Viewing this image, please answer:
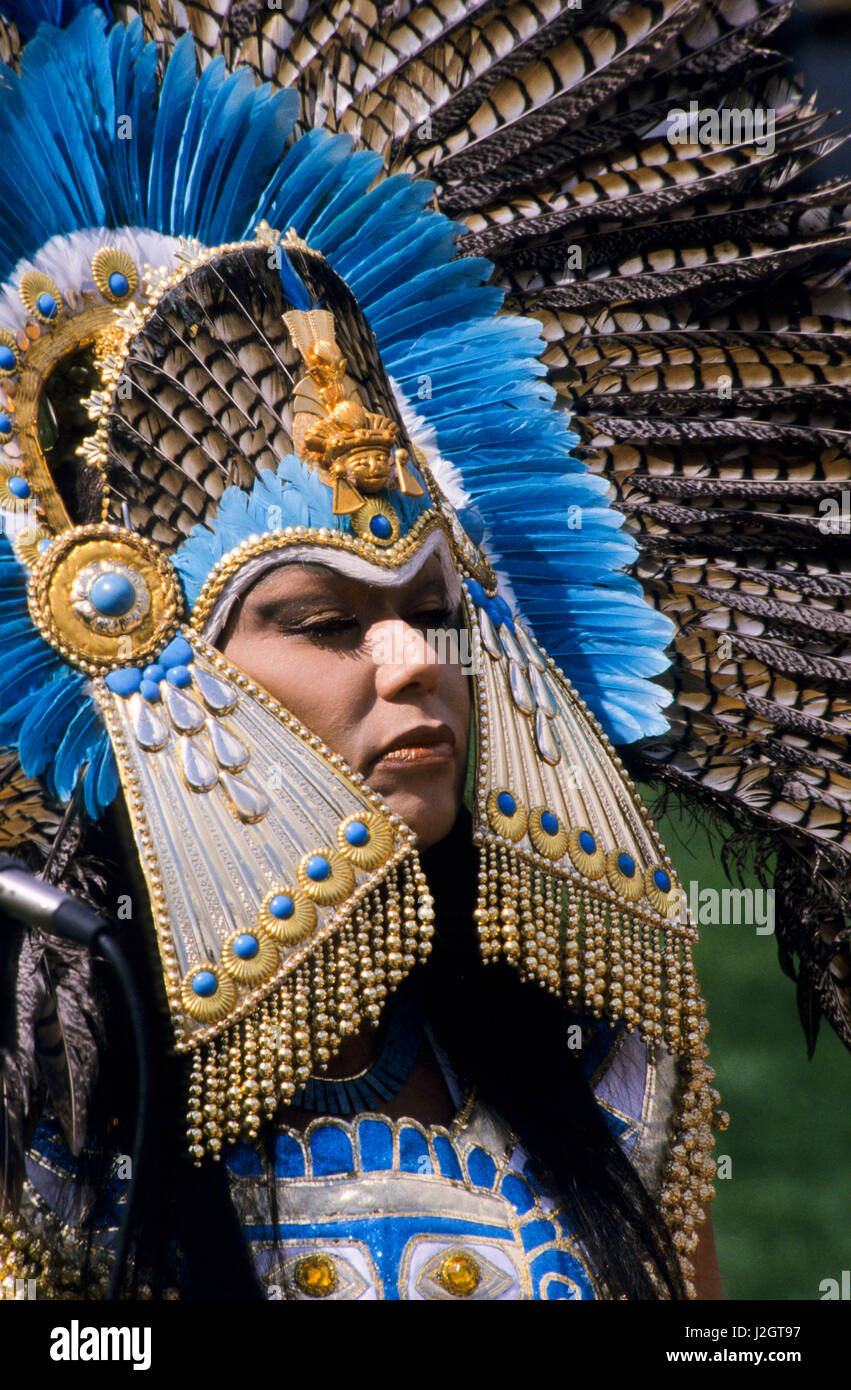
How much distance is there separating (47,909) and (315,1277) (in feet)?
2.38

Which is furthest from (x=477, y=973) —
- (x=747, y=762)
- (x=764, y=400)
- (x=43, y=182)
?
(x=43, y=182)

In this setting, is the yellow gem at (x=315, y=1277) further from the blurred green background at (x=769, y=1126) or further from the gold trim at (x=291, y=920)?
the blurred green background at (x=769, y=1126)

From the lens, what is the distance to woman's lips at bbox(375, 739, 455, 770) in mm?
2162

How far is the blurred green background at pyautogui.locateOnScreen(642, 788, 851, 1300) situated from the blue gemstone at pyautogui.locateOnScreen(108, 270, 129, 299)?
2.79 m

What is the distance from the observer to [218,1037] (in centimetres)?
203

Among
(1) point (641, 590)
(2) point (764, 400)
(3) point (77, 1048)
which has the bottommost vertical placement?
(3) point (77, 1048)

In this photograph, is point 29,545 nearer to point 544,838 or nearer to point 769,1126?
point 544,838

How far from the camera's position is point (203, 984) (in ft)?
6.59

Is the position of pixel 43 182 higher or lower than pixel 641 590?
higher

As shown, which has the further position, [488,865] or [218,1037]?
[488,865]

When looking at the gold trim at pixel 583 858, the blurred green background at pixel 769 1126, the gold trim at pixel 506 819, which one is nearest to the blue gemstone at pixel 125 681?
the gold trim at pixel 506 819
